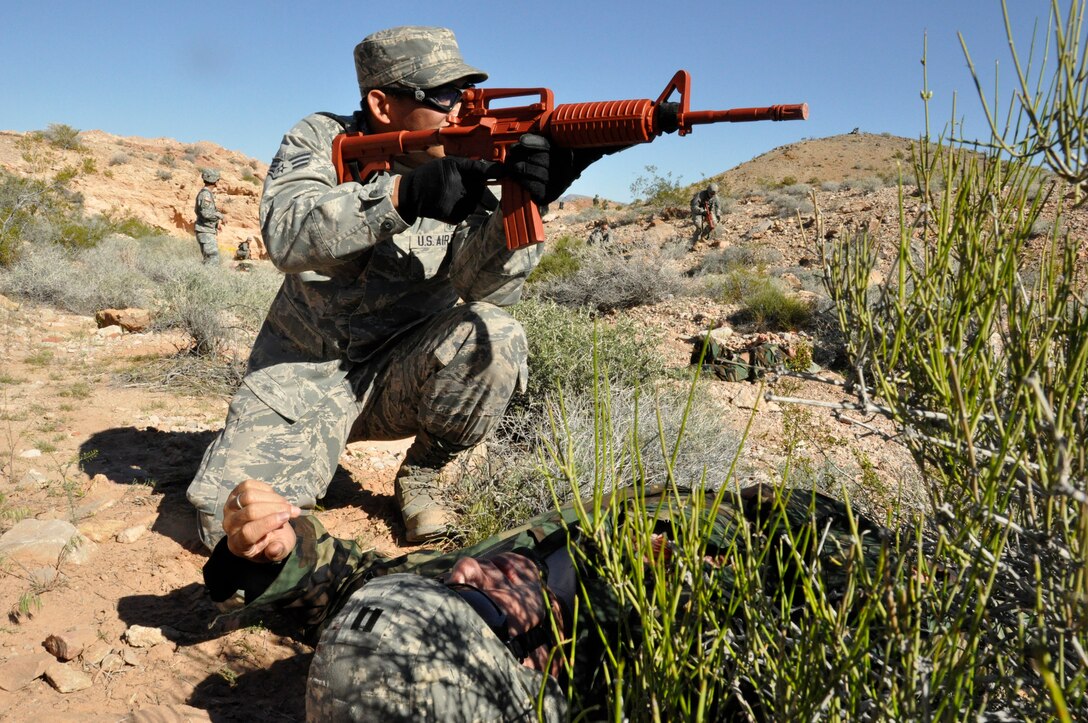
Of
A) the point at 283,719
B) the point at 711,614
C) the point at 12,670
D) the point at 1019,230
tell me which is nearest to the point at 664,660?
the point at 711,614

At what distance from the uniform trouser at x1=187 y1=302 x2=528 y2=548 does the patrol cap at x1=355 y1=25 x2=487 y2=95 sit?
894 mm

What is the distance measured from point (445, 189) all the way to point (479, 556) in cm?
126

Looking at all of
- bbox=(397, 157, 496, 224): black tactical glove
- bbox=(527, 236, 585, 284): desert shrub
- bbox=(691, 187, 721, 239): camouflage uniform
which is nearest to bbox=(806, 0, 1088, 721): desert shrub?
bbox=(397, 157, 496, 224): black tactical glove

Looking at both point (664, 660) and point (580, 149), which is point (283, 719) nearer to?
point (664, 660)

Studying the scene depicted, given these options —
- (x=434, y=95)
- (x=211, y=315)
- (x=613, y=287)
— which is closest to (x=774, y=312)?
(x=613, y=287)

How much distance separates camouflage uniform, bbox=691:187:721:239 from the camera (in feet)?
52.1

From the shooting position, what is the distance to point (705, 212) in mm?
15852

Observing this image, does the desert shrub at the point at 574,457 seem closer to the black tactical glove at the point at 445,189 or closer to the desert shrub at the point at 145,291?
the black tactical glove at the point at 445,189

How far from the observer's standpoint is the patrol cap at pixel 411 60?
9.39 ft

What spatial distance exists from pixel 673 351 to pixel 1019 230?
5.78 m

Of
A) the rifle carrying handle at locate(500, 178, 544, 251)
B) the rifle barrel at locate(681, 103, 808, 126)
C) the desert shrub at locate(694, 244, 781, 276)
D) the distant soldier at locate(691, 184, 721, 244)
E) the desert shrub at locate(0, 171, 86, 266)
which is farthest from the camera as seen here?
the distant soldier at locate(691, 184, 721, 244)

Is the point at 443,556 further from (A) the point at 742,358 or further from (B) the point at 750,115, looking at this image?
(A) the point at 742,358

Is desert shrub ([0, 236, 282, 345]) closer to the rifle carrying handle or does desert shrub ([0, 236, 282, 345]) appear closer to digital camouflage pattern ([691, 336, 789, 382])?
the rifle carrying handle

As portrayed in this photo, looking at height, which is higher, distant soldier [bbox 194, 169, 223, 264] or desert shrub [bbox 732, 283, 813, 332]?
distant soldier [bbox 194, 169, 223, 264]
